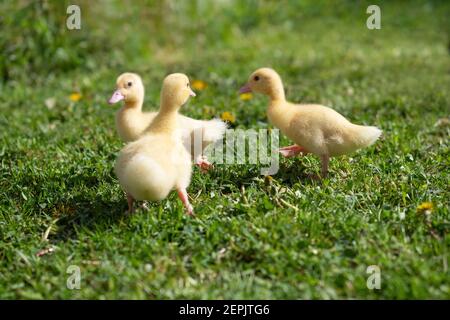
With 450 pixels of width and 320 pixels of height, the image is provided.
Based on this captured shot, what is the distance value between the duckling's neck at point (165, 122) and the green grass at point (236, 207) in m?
0.49

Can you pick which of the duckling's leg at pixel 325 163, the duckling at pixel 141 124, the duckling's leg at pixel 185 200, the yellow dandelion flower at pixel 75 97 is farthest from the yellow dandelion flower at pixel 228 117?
the yellow dandelion flower at pixel 75 97

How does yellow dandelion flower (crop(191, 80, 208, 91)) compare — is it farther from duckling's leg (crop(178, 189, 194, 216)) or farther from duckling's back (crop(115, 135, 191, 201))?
duckling's leg (crop(178, 189, 194, 216))

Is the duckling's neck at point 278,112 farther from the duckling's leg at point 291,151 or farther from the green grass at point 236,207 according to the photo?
the green grass at point 236,207

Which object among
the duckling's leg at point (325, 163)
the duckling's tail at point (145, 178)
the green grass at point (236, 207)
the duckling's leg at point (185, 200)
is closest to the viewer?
the green grass at point (236, 207)

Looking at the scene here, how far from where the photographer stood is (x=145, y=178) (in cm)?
341

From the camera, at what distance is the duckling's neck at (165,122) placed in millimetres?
3936

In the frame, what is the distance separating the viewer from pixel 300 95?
22.2 feet

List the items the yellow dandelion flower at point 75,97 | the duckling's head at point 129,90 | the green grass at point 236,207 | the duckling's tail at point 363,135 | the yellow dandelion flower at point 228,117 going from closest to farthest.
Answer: the green grass at point 236,207
the duckling's tail at point 363,135
the duckling's head at point 129,90
the yellow dandelion flower at point 228,117
the yellow dandelion flower at point 75,97

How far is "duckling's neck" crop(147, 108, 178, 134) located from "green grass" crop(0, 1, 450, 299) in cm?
49

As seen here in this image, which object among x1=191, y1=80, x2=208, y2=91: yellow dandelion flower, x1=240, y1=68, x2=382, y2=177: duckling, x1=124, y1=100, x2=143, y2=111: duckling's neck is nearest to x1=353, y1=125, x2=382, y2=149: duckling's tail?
x1=240, y1=68, x2=382, y2=177: duckling

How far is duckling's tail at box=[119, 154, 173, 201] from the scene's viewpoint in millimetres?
3414

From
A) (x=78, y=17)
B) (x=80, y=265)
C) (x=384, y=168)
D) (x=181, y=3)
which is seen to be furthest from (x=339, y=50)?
(x=80, y=265)

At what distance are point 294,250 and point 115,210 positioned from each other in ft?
4.13
